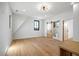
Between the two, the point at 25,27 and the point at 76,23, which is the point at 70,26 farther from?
the point at 25,27

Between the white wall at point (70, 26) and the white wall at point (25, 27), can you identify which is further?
the white wall at point (25, 27)

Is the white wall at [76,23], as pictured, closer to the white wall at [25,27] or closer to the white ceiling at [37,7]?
the white ceiling at [37,7]

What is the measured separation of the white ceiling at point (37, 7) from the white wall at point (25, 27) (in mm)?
104

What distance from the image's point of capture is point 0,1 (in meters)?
1.38

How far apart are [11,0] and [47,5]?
51cm

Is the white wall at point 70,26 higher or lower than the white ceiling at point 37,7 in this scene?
lower

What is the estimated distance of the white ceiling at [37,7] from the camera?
4.70 feet

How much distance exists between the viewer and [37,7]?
1.50 meters

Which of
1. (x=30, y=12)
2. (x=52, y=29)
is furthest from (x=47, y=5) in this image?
(x=52, y=29)

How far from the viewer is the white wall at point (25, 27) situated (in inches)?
65.6

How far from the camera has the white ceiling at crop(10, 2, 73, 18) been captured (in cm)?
143

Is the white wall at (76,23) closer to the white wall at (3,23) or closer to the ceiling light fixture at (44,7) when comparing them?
the ceiling light fixture at (44,7)

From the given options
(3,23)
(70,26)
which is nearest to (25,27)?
(3,23)

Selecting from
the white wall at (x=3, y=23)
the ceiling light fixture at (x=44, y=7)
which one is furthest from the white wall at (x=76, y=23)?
the white wall at (x=3, y=23)
